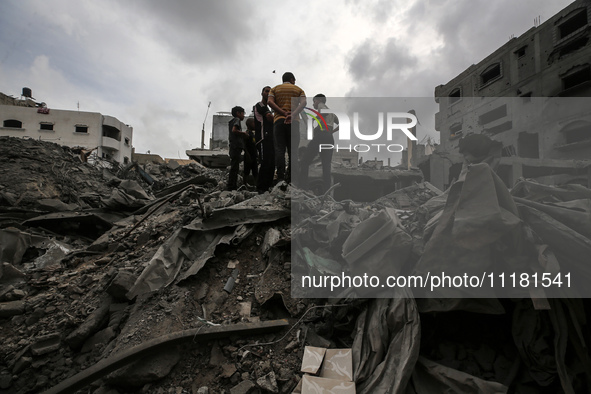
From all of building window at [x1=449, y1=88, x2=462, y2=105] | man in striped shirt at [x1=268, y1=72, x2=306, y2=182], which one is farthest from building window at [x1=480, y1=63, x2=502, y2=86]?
man in striped shirt at [x1=268, y1=72, x2=306, y2=182]

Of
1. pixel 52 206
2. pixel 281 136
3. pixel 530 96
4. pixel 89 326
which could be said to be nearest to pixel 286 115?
pixel 281 136

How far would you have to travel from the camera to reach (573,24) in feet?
38.5

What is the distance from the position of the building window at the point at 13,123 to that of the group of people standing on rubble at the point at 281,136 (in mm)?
30503

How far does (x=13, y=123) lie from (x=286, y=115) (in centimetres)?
3213

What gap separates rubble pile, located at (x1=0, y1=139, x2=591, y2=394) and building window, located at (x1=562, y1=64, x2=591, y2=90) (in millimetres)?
15001

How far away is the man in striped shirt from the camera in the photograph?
366 centimetres

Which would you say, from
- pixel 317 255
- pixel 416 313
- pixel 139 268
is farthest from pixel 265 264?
pixel 416 313

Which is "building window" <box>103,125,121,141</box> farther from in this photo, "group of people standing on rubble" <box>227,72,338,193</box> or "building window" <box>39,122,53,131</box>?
"group of people standing on rubble" <box>227,72,338,193</box>

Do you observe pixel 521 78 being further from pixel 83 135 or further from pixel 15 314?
pixel 83 135

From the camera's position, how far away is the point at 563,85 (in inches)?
456

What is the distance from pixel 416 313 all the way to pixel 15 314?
2.93 meters

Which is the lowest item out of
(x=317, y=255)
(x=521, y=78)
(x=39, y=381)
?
(x=39, y=381)

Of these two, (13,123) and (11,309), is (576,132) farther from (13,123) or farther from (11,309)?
(13,123)

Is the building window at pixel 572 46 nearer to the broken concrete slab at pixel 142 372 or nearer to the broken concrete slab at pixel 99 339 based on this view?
the broken concrete slab at pixel 142 372
